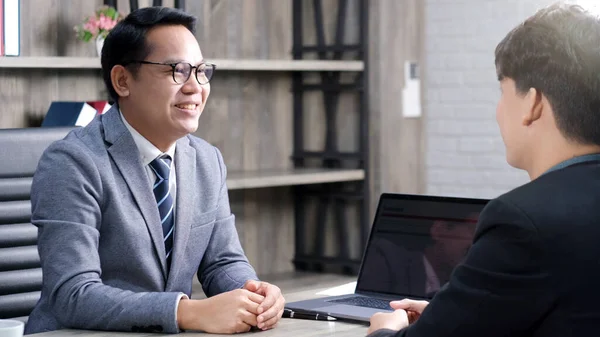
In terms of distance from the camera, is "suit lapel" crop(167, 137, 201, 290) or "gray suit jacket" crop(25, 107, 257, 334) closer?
"gray suit jacket" crop(25, 107, 257, 334)

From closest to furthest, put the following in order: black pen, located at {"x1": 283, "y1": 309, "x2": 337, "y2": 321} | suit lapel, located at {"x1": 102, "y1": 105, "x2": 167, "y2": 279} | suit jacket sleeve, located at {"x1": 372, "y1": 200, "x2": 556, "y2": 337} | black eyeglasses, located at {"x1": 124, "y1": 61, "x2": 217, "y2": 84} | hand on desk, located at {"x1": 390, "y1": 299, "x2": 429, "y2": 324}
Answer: suit jacket sleeve, located at {"x1": 372, "y1": 200, "x2": 556, "y2": 337} < hand on desk, located at {"x1": 390, "y1": 299, "x2": 429, "y2": 324} < black pen, located at {"x1": 283, "y1": 309, "x2": 337, "y2": 321} < suit lapel, located at {"x1": 102, "y1": 105, "x2": 167, "y2": 279} < black eyeglasses, located at {"x1": 124, "y1": 61, "x2": 217, "y2": 84}

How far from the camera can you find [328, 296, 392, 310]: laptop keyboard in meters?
1.92

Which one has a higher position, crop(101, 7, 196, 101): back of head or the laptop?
crop(101, 7, 196, 101): back of head

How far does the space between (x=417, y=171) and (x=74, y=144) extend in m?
2.83

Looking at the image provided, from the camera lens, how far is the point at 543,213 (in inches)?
46.3

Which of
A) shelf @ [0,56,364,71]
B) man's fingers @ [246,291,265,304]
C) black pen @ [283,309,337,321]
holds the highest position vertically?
shelf @ [0,56,364,71]

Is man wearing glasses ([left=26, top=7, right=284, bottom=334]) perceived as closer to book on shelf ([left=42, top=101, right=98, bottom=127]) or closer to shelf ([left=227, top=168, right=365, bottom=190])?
book on shelf ([left=42, top=101, right=98, bottom=127])

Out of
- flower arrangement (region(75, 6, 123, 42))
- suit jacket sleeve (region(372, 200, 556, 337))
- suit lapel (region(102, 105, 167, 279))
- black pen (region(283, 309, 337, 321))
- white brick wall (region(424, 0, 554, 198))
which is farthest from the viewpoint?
white brick wall (region(424, 0, 554, 198))

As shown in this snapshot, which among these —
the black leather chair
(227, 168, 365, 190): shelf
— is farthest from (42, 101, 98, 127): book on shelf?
the black leather chair

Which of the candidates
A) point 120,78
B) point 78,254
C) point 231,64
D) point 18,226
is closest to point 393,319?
point 78,254

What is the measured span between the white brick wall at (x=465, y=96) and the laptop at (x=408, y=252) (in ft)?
8.70

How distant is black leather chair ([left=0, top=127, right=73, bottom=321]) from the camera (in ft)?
7.43

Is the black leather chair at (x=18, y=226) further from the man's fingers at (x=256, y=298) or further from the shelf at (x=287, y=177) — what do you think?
the shelf at (x=287, y=177)

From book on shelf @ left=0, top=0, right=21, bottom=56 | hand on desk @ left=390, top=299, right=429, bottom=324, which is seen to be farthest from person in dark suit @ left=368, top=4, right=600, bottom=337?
book on shelf @ left=0, top=0, right=21, bottom=56
